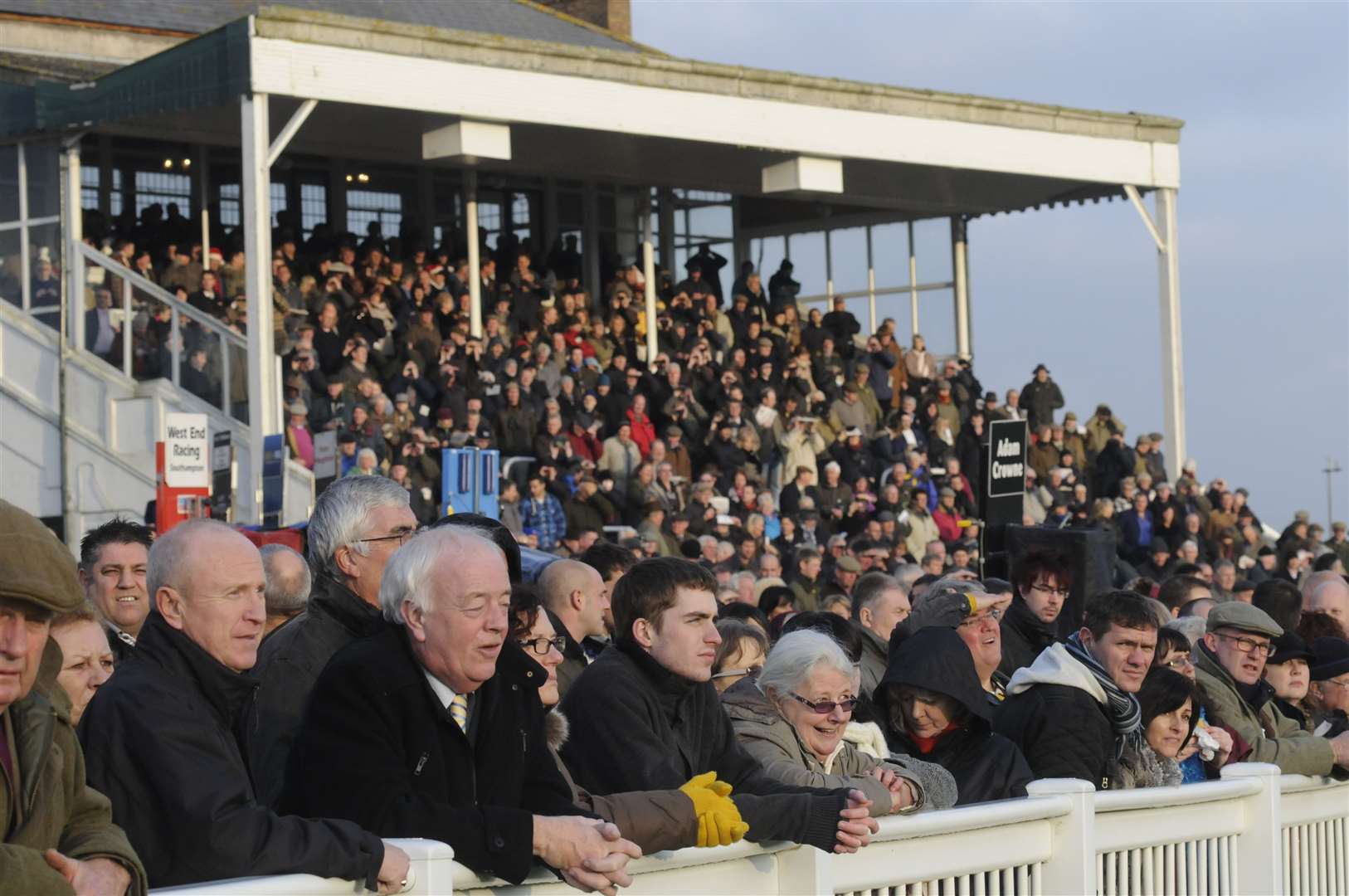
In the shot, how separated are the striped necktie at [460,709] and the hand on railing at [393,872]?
1.96 feet

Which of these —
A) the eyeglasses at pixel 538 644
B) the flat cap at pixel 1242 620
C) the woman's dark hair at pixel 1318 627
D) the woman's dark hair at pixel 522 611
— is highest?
the woman's dark hair at pixel 522 611

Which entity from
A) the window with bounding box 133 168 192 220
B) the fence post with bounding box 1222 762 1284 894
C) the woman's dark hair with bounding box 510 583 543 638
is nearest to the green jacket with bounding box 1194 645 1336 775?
the fence post with bounding box 1222 762 1284 894

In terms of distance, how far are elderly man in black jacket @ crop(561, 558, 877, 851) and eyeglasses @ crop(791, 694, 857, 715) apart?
0.37 metres

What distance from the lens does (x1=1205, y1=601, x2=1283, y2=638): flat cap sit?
812cm

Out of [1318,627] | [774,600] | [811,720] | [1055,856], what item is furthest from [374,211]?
[1055,856]

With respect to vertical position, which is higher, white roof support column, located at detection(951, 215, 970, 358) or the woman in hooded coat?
white roof support column, located at detection(951, 215, 970, 358)

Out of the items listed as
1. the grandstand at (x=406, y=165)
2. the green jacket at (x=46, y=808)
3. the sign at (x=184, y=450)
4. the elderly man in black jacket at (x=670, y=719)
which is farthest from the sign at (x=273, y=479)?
the green jacket at (x=46, y=808)

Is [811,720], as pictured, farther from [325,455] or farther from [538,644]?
[325,455]

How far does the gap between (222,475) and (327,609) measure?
1199cm

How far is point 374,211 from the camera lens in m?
27.6

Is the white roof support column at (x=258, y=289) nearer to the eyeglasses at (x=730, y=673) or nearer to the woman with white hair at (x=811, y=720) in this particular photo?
the eyeglasses at (x=730, y=673)

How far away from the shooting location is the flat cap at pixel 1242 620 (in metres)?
8.12

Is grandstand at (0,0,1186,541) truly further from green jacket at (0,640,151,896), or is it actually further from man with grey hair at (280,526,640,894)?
green jacket at (0,640,151,896)

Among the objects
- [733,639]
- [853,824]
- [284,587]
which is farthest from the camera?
[733,639]
